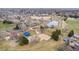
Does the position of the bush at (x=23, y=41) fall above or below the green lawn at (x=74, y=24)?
below

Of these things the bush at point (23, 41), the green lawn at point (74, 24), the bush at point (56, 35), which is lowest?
the bush at point (23, 41)

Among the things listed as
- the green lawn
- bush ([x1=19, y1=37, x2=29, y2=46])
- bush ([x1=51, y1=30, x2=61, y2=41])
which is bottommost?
bush ([x1=19, y1=37, x2=29, y2=46])

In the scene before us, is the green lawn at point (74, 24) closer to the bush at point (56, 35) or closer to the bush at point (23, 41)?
the bush at point (56, 35)

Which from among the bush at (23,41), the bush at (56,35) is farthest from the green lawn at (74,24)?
the bush at (23,41)

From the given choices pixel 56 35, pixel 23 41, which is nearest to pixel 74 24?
pixel 56 35

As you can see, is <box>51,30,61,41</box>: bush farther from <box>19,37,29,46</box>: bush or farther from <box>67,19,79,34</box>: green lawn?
<box>19,37,29,46</box>: bush

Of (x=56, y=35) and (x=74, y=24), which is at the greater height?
(x=74, y=24)

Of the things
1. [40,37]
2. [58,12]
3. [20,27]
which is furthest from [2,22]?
[58,12]

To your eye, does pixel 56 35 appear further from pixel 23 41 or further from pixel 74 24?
pixel 23 41

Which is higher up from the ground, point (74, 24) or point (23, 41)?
point (74, 24)

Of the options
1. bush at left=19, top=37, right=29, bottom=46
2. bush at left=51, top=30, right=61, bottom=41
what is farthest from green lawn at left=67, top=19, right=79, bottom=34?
bush at left=19, top=37, right=29, bottom=46

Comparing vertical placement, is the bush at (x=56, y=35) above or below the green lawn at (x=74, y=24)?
below
